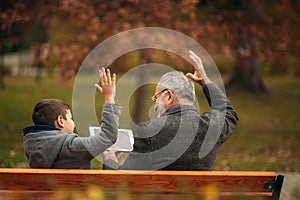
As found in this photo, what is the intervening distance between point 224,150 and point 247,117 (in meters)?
7.09

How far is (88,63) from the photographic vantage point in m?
15.2

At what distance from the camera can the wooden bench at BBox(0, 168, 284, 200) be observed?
460cm

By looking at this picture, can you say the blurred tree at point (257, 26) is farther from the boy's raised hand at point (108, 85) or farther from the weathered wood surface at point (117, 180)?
the weathered wood surface at point (117, 180)

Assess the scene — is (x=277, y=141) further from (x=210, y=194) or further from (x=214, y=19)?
(x=210, y=194)

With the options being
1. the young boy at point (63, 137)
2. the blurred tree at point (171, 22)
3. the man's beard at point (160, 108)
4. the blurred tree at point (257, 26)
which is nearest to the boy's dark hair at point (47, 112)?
the young boy at point (63, 137)

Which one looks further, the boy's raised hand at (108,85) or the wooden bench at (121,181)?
the boy's raised hand at (108,85)

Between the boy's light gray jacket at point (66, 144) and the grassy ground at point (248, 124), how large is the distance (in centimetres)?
522

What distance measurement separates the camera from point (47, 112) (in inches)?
199

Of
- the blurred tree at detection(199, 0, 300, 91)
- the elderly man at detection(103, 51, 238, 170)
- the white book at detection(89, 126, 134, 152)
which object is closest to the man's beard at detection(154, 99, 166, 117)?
the elderly man at detection(103, 51, 238, 170)

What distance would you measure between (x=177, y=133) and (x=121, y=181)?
1.85 feet

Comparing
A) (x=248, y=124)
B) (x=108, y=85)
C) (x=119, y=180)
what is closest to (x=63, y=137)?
(x=108, y=85)

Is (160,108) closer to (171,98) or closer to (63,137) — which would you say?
(171,98)

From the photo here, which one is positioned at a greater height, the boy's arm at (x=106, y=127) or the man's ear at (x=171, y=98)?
the man's ear at (x=171, y=98)

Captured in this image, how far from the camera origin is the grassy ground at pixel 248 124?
11750mm
